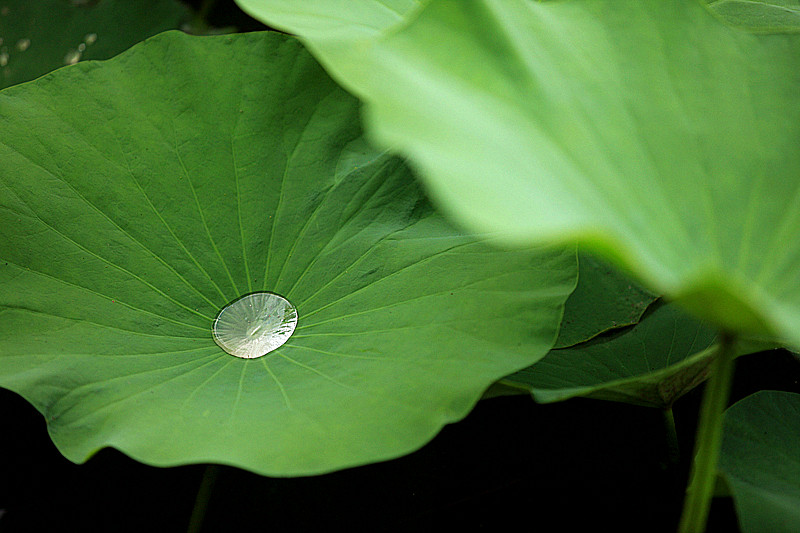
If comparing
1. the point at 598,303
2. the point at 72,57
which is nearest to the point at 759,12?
the point at 598,303

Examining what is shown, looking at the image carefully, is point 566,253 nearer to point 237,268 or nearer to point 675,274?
point 675,274

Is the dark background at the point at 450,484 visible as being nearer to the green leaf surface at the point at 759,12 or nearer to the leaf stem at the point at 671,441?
the leaf stem at the point at 671,441

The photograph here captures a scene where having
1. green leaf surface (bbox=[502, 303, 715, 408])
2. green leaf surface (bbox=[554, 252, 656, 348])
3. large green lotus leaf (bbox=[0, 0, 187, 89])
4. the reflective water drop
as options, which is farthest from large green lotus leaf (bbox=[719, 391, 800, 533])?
large green lotus leaf (bbox=[0, 0, 187, 89])

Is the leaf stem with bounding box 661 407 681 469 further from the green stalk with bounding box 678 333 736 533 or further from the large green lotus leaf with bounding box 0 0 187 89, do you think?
the large green lotus leaf with bounding box 0 0 187 89

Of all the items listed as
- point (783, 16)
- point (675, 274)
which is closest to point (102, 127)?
point (675, 274)

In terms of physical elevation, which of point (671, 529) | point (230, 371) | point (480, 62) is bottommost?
point (671, 529)

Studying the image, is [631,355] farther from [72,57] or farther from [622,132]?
[72,57]

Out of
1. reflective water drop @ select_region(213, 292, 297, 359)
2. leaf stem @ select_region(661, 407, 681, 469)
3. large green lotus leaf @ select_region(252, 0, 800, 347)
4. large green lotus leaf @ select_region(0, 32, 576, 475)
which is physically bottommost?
leaf stem @ select_region(661, 407, 681, 469)
